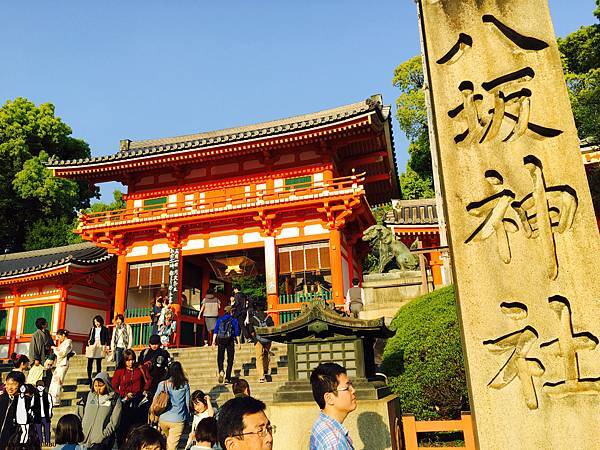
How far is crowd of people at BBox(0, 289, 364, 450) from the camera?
82.0 inches

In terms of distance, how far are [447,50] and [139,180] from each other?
624 inches

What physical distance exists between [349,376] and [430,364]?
1.35 meters

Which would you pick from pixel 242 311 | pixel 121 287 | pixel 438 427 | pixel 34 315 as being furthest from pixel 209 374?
pixel 34 315

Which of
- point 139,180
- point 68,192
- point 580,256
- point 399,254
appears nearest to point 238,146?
point 139,180

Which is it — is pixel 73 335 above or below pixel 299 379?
above

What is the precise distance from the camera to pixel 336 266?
46.5 ft

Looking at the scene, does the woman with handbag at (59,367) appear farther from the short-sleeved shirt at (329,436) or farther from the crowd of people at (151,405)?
the short-sleeved shirt at (329,436)

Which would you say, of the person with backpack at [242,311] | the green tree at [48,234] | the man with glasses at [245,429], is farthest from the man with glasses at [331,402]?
the green tree at [48,234]

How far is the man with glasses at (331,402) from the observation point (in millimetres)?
2514

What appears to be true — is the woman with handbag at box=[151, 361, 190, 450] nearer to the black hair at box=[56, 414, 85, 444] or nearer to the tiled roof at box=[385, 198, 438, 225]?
the black hair at box=[56, 414, 85, 444]

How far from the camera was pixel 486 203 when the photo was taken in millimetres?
2973

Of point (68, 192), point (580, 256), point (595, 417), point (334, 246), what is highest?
point (68, 192)

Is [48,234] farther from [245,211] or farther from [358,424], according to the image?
[358,424]

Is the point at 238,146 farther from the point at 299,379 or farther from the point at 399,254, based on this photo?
the point at 299,379
